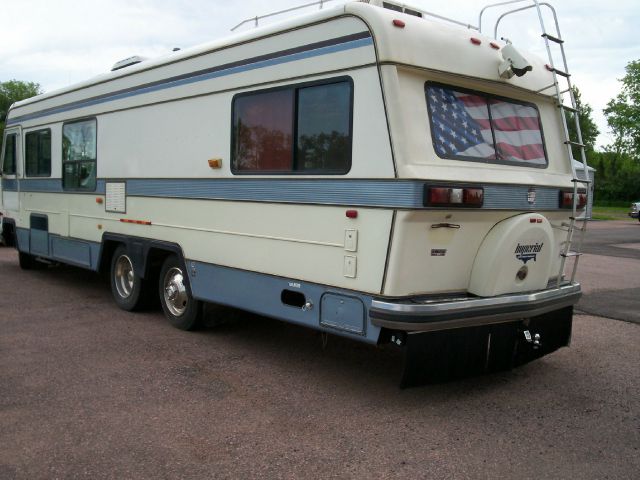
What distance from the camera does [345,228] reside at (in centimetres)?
454

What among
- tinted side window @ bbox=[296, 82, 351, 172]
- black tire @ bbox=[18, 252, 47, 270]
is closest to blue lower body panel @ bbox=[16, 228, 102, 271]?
black tire @ bbox=[18, 252, 47, 270]

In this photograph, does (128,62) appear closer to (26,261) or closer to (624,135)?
(26,261)

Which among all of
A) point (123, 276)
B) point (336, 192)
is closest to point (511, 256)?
point (336, 192)

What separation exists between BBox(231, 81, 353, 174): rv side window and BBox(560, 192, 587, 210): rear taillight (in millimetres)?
1958

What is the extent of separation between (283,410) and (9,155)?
25.3ft

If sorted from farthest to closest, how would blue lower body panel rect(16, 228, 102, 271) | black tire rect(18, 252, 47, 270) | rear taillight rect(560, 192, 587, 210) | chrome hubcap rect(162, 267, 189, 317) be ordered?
black tire rect(18, 252, 47, 270) → blue lower body panel rect(16, 228, 102, 271) → chrome hubcap rect(162, 267, 189, 317) → rear taillight rect(560, 192, 587, 210)

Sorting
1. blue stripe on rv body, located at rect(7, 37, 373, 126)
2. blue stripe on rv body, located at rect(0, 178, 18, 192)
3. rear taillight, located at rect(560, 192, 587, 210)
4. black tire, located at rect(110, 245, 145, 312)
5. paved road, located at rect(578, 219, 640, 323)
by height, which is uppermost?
blue stripe on rv body, located at rect(7, 37, 373, 126)

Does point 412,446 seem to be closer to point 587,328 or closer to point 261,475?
point 261,475

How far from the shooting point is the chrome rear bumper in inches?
165

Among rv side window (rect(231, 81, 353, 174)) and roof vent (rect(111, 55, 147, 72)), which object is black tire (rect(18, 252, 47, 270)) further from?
rv side window (rect(231, 81, 353, 174))

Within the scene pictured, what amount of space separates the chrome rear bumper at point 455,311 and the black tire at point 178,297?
2531 millimetres

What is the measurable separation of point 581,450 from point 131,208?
5.12 metres

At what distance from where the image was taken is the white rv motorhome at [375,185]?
14.1ft

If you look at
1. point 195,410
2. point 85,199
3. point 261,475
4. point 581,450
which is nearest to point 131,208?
point 85,199
